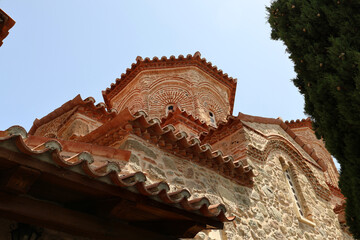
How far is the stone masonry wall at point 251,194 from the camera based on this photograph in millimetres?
4918

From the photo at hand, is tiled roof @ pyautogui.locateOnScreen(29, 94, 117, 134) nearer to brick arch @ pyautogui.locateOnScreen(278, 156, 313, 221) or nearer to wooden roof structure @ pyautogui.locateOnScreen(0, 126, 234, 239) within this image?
brick arch @ pyautogui.locateOnScreen(278, 156, 313, 221)

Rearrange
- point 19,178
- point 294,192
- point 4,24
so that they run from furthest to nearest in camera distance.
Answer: point 294,192, point 4,24, point 19,178

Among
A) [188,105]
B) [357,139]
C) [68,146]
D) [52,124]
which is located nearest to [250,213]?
[357,139]

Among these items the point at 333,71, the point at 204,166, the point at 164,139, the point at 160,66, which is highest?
the point at 160,66

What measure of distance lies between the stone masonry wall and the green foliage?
5.74 feet

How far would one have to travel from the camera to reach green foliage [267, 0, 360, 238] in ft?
13.3

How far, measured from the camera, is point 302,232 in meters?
6.56

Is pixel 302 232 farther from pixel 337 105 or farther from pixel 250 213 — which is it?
pixel 337 105

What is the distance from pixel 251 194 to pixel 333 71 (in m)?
2.68

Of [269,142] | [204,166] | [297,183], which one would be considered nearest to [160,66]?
[269,142]

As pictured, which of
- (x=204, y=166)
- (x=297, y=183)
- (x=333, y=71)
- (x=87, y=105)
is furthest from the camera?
(x=87, y=105)

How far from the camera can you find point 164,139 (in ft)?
17.3

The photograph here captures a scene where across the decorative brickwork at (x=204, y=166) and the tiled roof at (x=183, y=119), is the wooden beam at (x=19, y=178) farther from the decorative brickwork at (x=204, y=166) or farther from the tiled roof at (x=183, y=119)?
the tiled roof at (x=183, y=119)

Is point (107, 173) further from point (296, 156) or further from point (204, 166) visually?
point (296, 156)
